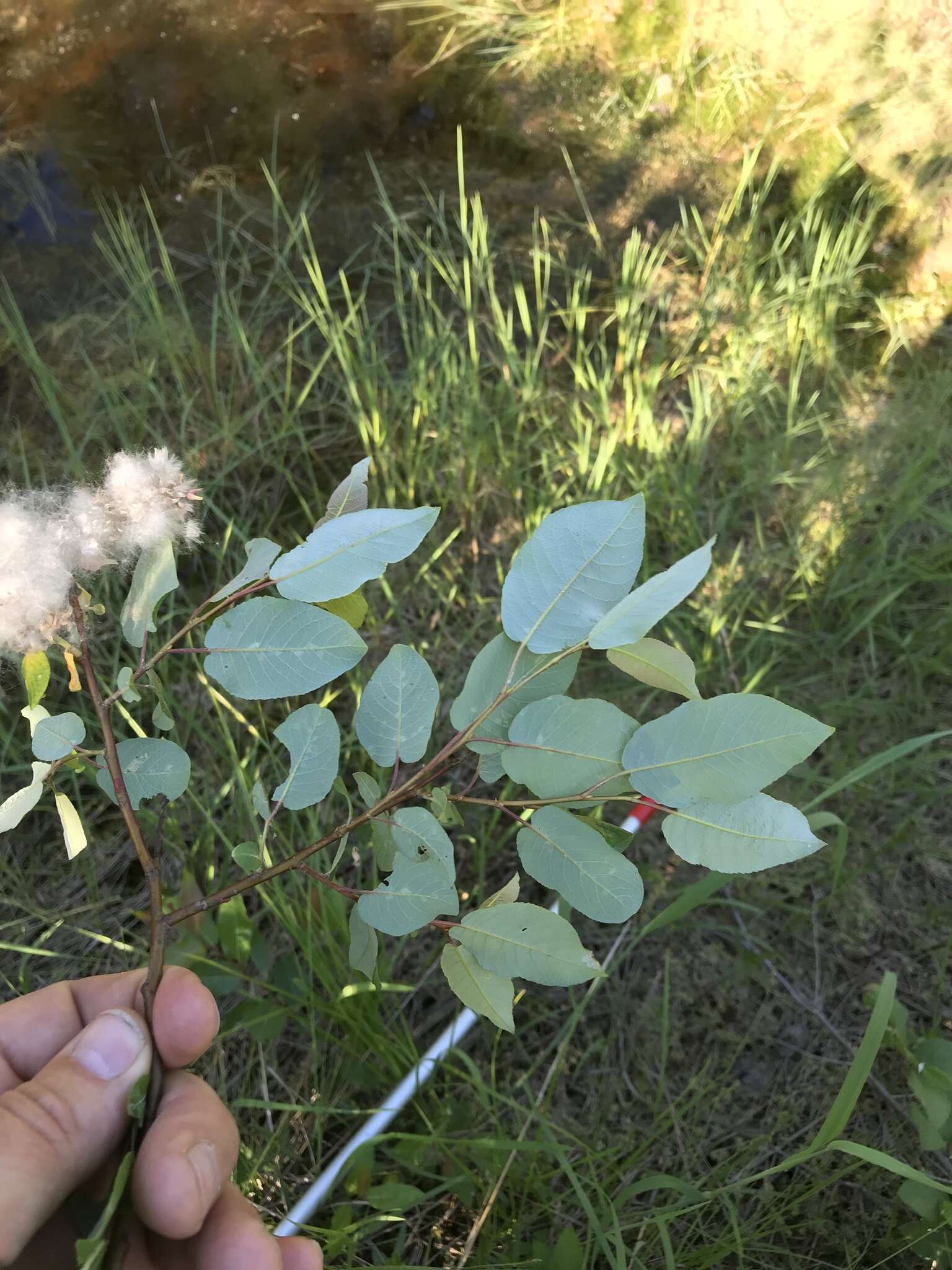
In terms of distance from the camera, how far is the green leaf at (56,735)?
0.57 m

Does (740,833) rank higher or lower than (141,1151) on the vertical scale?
higher

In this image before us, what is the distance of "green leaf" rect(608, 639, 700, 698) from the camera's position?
0.50m

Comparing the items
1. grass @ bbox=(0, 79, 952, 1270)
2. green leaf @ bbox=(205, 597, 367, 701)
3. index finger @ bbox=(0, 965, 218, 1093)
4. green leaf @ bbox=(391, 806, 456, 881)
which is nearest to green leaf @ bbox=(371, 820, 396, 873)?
green leaf @ bbox=(391, 806, 456, 881)

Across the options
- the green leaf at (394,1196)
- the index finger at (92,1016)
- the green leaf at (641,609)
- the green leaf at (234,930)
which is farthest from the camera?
the green leaf at (234,930)

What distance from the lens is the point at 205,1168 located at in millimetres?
648

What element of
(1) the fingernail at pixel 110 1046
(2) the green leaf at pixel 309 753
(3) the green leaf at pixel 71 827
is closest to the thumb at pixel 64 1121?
(1) the fingernail at pixel 110 1046

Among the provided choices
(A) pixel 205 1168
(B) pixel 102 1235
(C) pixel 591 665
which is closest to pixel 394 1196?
(A) pixel 205 1168

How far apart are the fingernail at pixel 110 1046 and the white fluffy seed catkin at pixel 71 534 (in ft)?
1.07

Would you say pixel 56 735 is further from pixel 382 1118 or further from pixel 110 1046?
pixel 382 1118

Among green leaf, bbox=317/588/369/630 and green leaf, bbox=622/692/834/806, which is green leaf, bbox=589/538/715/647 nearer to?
green leaf, bbox=622/692/834/806

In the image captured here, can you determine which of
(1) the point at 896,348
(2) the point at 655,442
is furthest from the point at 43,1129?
(1) the point at 896,348

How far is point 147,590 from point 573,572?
0.32 meters

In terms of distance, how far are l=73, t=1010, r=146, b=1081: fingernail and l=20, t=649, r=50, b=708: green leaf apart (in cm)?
29

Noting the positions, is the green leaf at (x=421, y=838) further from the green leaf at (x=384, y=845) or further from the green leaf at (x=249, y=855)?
the green leaf at (x=249, y=855)
